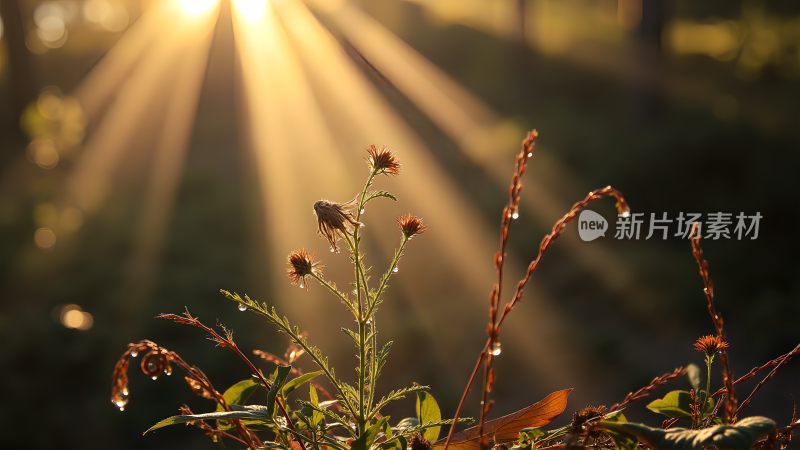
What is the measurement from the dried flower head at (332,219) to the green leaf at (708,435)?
293 millimetres

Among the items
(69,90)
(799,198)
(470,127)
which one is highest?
(69,90)

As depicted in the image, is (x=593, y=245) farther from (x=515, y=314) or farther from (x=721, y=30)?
(x=721, y=30)

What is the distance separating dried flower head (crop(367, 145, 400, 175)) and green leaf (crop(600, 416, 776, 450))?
1.06 feet

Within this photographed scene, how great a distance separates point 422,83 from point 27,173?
21.7 ft

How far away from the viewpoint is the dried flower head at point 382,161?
776 mm

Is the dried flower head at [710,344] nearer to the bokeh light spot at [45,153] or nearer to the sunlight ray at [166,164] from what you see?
the sunlight ray at [166,164]

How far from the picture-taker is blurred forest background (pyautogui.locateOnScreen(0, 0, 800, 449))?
18.8ft

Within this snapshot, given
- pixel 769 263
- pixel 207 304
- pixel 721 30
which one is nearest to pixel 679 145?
pixel 769 263

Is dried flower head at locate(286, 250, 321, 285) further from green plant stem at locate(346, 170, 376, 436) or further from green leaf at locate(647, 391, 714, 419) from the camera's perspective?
green leaf at locate(647, 391, 714, 419)

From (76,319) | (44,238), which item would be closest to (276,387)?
(76,319)

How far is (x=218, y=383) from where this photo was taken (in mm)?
5777

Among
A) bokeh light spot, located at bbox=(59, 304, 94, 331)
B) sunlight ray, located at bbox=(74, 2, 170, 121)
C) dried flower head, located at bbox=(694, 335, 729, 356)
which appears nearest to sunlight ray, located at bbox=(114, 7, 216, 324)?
bokeh light spot, located at bbox=(59, 304, 94, 331)

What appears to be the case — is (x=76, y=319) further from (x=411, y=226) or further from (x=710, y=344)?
(x=710, y=344)

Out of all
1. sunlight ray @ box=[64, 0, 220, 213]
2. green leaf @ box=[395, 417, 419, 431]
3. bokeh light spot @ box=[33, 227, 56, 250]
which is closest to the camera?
green leaf @ box=[395, 417, 419, 431]
